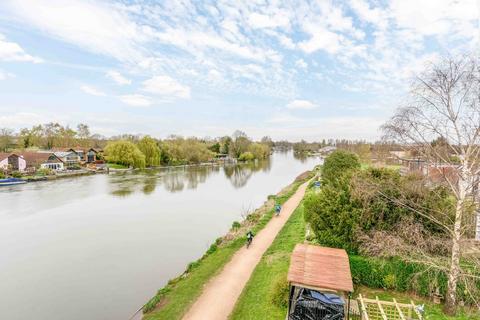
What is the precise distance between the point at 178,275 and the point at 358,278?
8259 millimetres

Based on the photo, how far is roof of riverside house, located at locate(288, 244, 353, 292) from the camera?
828 centimetres

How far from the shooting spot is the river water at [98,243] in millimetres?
12384

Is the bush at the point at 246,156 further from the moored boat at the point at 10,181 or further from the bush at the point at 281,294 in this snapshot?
the bush at the point at 281,294

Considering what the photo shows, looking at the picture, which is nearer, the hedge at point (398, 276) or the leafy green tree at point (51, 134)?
the hedge at point (398, 276)

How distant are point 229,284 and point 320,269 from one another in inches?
182

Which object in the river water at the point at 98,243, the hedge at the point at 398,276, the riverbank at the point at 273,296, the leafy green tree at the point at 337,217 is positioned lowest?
the river water at the point at 98,243

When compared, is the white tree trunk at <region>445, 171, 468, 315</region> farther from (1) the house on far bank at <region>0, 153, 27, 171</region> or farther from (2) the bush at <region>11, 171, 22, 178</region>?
(1) the house on far bank at <region>0, 153, 27, 171</region>

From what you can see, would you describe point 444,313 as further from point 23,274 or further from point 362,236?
point 23,274

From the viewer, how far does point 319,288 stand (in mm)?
8305

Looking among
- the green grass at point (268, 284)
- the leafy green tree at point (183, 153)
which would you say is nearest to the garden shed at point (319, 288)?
the green grass at point (268, 284)

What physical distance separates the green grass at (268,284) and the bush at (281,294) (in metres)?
0.03

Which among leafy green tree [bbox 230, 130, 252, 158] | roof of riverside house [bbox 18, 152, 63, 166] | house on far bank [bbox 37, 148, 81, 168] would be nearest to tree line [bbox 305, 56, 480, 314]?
roof of riverside house [bbox 18, 152, 63, 166]

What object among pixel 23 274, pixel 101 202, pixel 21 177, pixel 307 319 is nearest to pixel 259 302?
pixel 307 319

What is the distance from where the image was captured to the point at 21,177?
150ft
